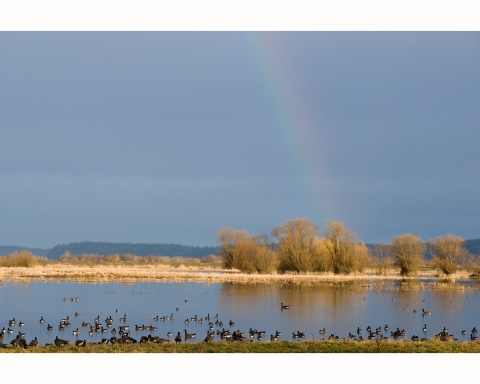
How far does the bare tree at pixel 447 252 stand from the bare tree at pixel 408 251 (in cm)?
174

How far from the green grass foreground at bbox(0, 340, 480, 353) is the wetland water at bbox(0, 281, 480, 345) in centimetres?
368

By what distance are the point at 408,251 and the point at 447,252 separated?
15.6 feet

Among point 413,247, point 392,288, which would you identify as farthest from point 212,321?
point 413,247

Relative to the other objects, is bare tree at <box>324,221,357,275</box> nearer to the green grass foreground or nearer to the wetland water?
the wetland water

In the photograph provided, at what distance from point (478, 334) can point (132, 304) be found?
61.5ft

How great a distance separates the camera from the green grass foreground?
56.1ft

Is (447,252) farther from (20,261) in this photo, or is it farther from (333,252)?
(20,261)

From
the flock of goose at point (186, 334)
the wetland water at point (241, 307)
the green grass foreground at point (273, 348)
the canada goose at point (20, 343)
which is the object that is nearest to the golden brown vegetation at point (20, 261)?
the wetland water at point (241, 307)

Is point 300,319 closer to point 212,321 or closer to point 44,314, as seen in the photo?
point 212,321

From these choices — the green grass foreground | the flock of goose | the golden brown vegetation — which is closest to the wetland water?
the flock of goose

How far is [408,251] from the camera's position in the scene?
214 feet

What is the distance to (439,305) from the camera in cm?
3578

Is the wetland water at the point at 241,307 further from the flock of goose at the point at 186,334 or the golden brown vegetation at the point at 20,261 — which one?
the golden brown vegetation at the point at 20,261

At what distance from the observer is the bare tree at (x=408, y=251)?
213 ft
